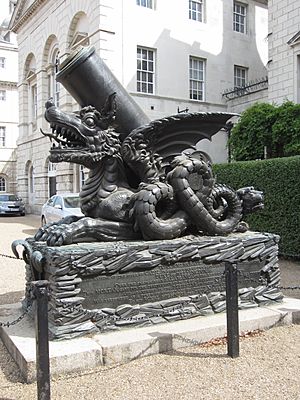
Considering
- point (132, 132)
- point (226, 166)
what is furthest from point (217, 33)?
point (132, 132)

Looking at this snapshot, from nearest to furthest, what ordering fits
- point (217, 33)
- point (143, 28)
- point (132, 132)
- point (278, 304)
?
point (132, 132)
point (278, 304)
point (143, 28)
point (217, 33)

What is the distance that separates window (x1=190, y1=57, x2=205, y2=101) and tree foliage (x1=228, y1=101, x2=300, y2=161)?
7.22 metres

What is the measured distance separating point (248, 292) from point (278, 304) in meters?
0.49

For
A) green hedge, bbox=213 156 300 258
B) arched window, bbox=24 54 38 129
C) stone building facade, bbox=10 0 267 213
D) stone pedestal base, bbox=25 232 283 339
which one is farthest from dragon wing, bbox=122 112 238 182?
arched window, bbox=24 54 38 129

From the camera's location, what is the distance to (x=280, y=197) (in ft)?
33.7

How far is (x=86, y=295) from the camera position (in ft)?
14.7

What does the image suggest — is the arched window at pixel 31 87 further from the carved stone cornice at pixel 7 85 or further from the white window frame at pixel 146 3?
the carved stone cornice at pixel 7 85

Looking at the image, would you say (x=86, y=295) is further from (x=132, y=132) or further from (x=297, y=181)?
(x=297, y=181)

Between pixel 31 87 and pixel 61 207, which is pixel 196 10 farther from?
pixel 61 207

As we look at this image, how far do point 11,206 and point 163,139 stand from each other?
25.0 meters

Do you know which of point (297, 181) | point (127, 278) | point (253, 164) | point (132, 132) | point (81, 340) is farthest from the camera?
point (253, 164)

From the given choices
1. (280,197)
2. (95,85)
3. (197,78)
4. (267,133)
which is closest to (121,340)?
(95,85)

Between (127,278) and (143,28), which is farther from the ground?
(143,28)

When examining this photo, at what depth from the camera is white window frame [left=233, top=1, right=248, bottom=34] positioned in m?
25.8
